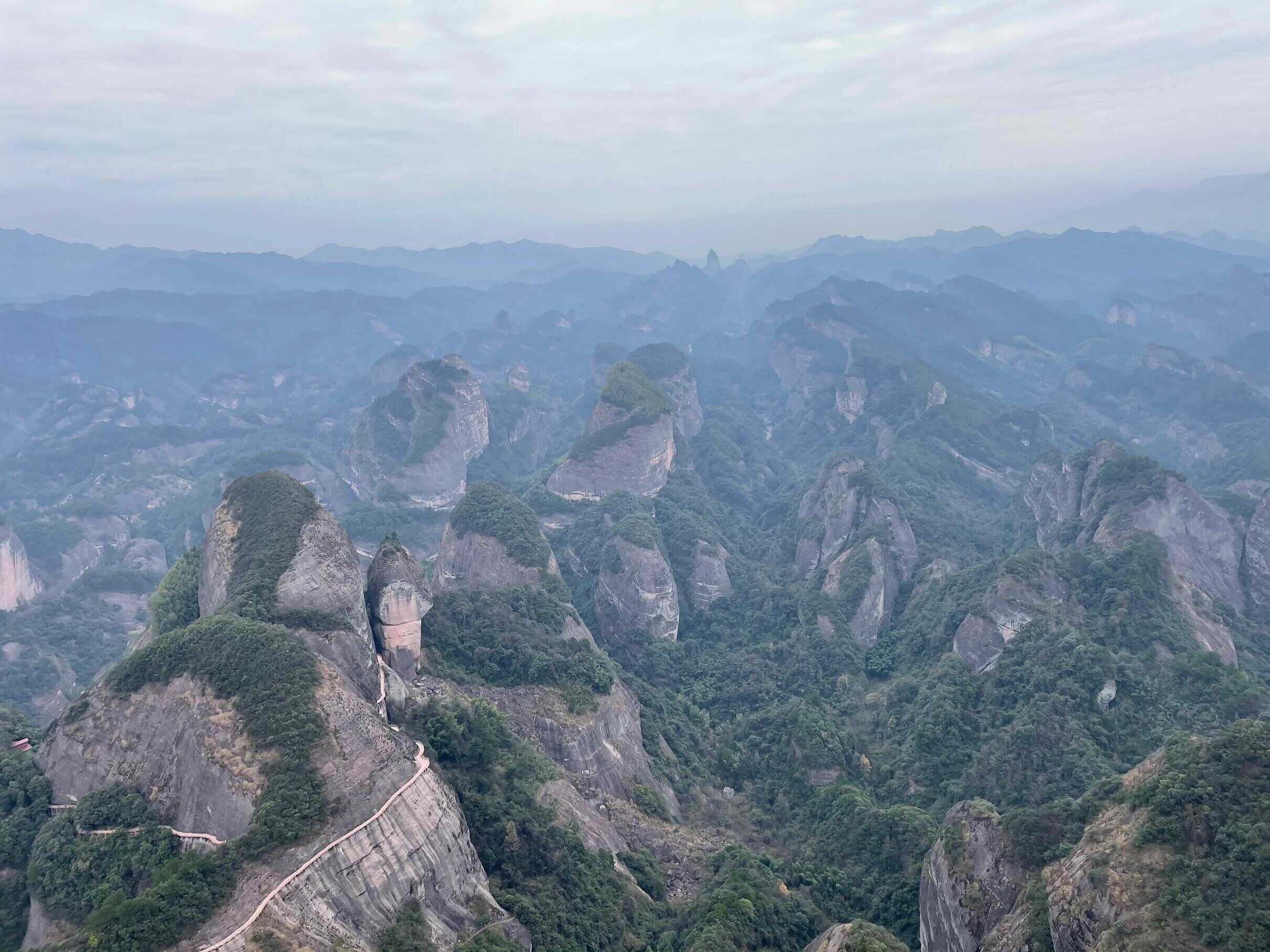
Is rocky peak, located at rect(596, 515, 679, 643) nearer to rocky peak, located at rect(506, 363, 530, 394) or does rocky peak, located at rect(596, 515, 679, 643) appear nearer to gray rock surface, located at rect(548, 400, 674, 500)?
gray rock surface, located at rect(548, 400, 674, 500)

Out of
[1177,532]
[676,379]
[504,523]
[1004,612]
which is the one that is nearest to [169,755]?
[504,523]

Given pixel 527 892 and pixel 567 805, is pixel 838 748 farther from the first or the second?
pixel 527 892

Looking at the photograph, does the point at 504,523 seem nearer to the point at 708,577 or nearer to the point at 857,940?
the point at 708,577

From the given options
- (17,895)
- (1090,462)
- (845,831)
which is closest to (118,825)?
(17,895)

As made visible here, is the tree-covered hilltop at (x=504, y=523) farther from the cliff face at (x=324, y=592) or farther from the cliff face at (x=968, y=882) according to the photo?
the cliff face at (x=968, y=882)

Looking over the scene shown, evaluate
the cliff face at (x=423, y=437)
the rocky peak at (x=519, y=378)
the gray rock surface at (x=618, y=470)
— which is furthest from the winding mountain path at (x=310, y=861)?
the rocky peak at (x=519, y=378)
